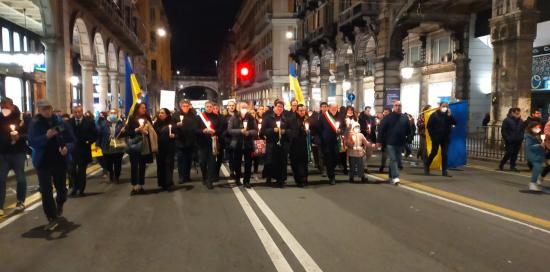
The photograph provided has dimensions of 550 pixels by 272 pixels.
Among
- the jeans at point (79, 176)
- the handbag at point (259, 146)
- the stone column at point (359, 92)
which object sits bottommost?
the jeans at point (79, 176)

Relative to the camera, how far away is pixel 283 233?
6.36 metres

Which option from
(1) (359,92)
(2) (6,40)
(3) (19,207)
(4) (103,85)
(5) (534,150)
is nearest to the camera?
(3) (19,207)

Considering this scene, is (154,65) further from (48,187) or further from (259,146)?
(48,187)

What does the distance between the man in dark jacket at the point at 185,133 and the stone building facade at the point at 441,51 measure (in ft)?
43.0

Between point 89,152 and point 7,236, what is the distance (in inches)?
152

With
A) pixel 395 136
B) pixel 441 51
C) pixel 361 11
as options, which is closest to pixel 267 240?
pixel 395 136

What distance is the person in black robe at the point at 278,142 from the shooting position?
10.3m

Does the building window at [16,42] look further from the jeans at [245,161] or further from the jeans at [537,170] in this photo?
the jeans at [537,170]

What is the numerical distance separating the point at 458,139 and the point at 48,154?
10.7 m

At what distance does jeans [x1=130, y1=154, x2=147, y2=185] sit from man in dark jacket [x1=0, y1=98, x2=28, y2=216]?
81.0 inches

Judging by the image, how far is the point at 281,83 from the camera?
2520 inches

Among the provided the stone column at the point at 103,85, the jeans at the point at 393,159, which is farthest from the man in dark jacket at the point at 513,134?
the stone column at the point at 103,85

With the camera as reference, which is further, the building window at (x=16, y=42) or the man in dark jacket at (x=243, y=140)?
the building window at (x=16, y=42)

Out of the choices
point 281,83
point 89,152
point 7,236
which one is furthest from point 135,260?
point 281,83
